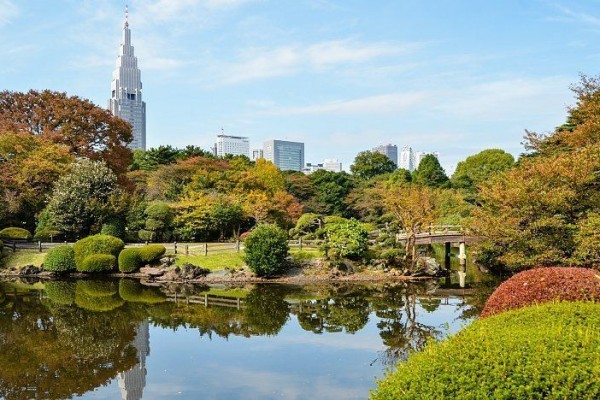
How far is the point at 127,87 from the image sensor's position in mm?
166250

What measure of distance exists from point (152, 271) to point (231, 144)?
15891cm

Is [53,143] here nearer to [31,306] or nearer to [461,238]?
[31,306]

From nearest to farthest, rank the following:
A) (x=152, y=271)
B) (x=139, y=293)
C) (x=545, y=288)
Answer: (x=545, y=288) < (x=139, y=293) < (x=152, y=271)

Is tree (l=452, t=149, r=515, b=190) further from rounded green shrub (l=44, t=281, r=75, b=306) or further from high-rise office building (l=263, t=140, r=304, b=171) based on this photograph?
high-rise office building (l=263, t=140, r=304, b=171)

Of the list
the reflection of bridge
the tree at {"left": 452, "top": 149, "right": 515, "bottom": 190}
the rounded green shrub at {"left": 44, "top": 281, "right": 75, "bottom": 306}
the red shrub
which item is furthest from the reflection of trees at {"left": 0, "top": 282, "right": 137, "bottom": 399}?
the tree at {"left": 452, "top": 149, "right": 515, "bottom": 190}

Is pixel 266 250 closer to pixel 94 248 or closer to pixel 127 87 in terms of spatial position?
pixel 94 248

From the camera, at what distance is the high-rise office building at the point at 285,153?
18325 cm

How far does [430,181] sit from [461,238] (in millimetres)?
21979

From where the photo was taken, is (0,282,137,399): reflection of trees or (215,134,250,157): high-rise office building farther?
(215,134,250,157): high-rise office building

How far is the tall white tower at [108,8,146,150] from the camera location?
16188 centimetres

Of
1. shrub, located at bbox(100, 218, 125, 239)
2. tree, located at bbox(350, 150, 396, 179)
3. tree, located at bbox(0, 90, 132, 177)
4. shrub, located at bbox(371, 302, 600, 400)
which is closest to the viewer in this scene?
shrub, located at bbox(371, 302, 600, 400)

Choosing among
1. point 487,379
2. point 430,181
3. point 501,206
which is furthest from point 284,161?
point 487,379

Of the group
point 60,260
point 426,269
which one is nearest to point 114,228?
point 60,260

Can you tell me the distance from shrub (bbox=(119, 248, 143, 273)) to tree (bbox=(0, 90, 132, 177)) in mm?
10725
